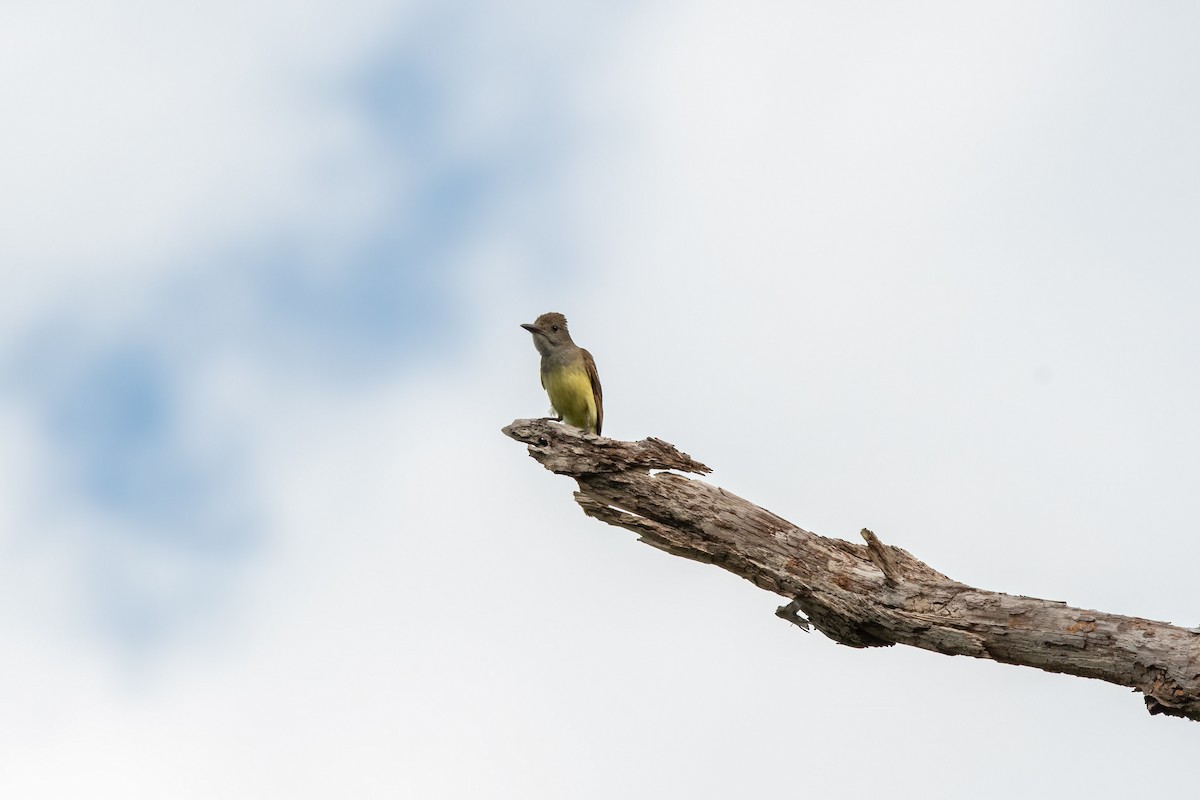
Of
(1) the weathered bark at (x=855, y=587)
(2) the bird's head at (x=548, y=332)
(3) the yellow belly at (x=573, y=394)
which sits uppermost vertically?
(2) the bird's head at (x=548, y=332)

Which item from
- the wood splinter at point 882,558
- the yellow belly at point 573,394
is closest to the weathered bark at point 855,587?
the wood splinter at point 882,558

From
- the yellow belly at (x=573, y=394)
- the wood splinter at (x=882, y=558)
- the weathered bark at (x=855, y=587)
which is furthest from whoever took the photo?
the yellow belly at (x=573, y=394)

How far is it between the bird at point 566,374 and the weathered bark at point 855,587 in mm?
3184

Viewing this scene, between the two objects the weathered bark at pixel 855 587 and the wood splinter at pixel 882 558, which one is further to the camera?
the wood splinter at pixel 882 558

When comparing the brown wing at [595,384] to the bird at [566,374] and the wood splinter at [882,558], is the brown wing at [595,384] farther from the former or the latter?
the wood splinter at [882,558]

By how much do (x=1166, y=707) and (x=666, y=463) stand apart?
4.11 meters

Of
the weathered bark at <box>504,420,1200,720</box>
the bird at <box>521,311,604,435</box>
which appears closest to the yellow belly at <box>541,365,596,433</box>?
the bird at <box>521,311,604,435</box>

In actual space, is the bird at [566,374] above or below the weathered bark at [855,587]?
above

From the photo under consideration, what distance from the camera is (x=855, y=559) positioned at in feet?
31.7

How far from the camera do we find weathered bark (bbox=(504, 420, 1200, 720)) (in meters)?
8.53

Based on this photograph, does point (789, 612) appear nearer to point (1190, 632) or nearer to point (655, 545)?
point (655, 545)

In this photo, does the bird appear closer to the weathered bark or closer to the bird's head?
the bird's head

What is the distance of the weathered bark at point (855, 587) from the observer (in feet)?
28.0

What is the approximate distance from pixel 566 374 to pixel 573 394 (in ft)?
0.81
